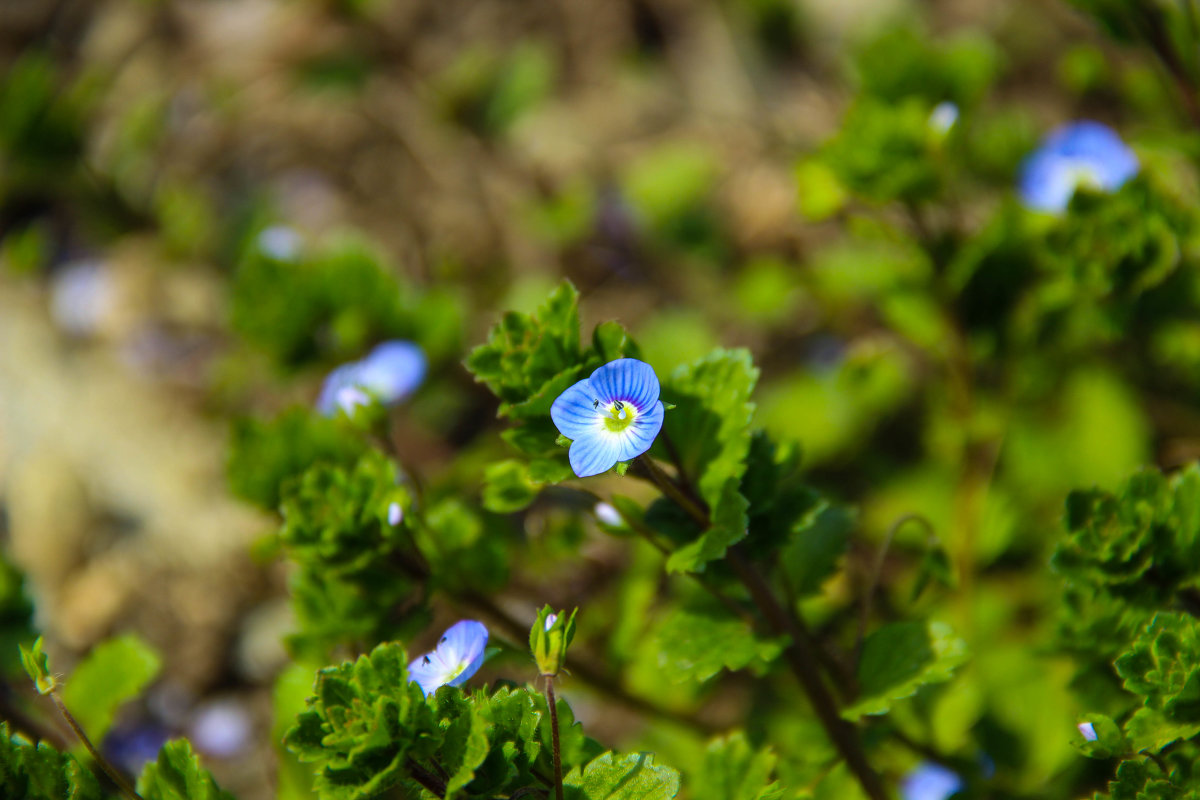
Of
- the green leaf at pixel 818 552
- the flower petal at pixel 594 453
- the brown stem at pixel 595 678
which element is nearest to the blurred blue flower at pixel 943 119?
the green leaf at pixel 818 552

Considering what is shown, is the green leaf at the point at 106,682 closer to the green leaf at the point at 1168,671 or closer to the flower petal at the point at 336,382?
the flower petal at the point at 336,382

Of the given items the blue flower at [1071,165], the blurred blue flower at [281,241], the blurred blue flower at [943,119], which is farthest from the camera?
the blurred blue flower at [281,241]

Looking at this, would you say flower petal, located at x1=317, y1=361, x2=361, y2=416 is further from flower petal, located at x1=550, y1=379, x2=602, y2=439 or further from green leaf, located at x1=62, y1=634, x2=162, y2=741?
flower petal, located at x1=550, y1=379, x2=602, y2=439

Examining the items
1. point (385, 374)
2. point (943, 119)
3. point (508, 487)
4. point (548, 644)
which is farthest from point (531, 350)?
point (943, 119)

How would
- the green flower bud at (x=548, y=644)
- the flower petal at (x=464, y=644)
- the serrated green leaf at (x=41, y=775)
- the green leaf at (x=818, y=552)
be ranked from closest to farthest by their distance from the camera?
the green flower bud at (x=548, y=644), the serrated green leaf at (x=41, y=775), the flower petal at (x=464, y=644), the green leaf at (x=818, y=552)

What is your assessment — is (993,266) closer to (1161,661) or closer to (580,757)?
(1161,661)

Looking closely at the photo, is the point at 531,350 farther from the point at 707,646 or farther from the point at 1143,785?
the point at 1143,785

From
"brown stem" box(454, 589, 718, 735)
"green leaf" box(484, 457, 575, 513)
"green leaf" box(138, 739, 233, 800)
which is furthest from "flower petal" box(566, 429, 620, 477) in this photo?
"green leaf" box(138, 739, 233, 800)
